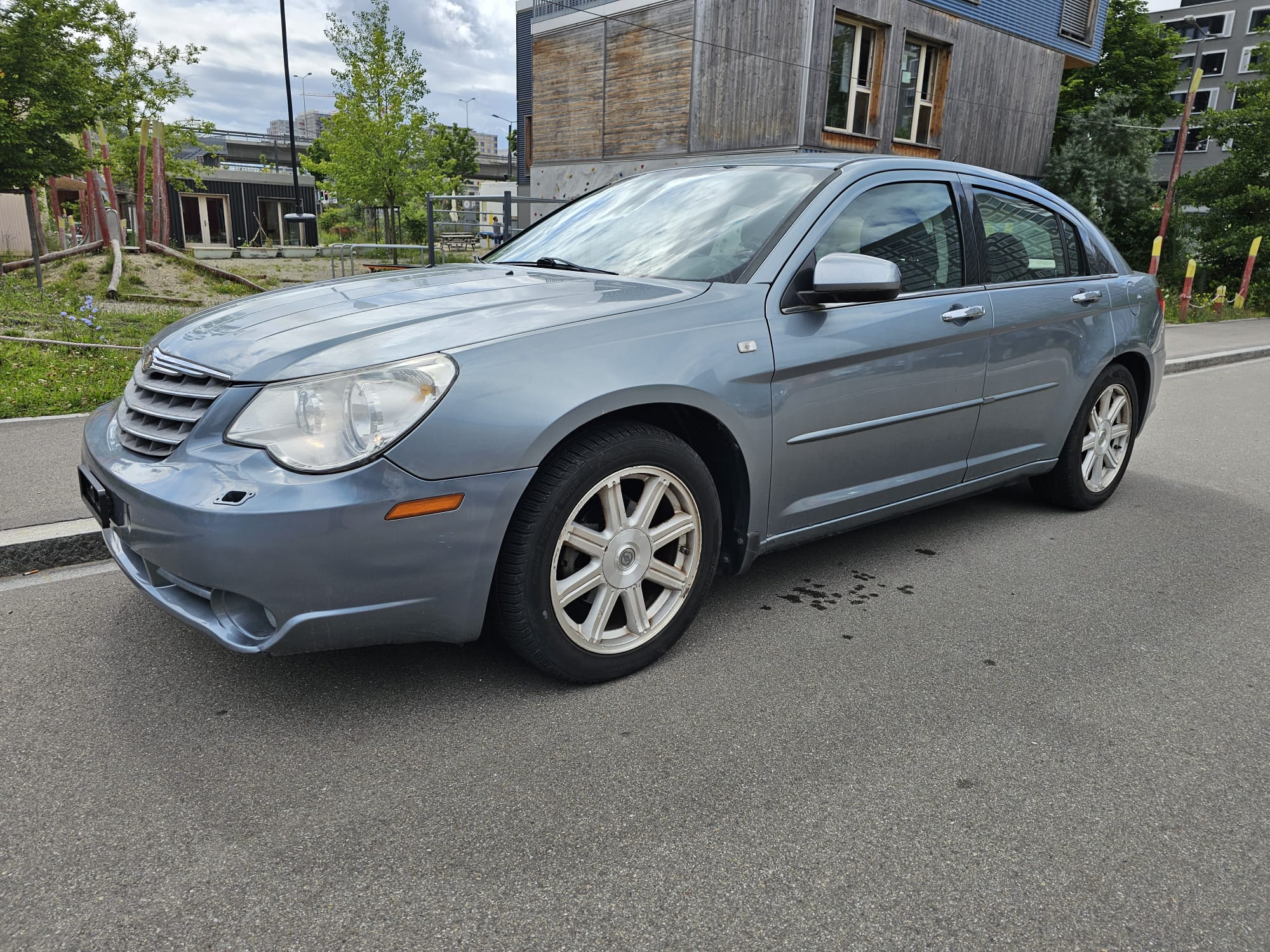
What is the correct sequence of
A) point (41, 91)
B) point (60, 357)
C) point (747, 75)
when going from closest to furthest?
point (60, 357) → point (41, 91) → point (747, 75)

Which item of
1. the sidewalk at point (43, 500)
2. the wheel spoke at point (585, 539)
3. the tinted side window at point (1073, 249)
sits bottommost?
the sidewalk at point (43, 500)

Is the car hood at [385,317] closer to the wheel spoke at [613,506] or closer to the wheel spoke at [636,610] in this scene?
the wheel spoke at [613,506]

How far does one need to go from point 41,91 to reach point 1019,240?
1127 centimetres

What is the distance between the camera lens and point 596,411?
2.62 metres

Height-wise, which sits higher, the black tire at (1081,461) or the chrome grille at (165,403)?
the chrome grille at (165,403)

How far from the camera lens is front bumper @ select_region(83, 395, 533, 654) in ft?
7.48

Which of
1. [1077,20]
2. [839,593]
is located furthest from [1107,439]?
[1077,20]

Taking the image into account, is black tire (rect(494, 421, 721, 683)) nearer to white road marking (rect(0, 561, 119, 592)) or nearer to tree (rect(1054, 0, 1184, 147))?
white road marking (rect(0, 561, 119, 592))

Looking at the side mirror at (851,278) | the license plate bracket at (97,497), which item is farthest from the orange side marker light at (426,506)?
the side mirror at (851,278)

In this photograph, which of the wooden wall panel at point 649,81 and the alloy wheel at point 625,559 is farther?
the wooden wall panel at point 649,81

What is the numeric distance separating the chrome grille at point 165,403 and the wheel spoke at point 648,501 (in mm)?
1202

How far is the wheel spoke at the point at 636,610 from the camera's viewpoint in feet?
9.34

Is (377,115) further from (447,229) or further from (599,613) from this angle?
(599,613)

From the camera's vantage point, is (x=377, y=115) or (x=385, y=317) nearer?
(x=385, y=317)
